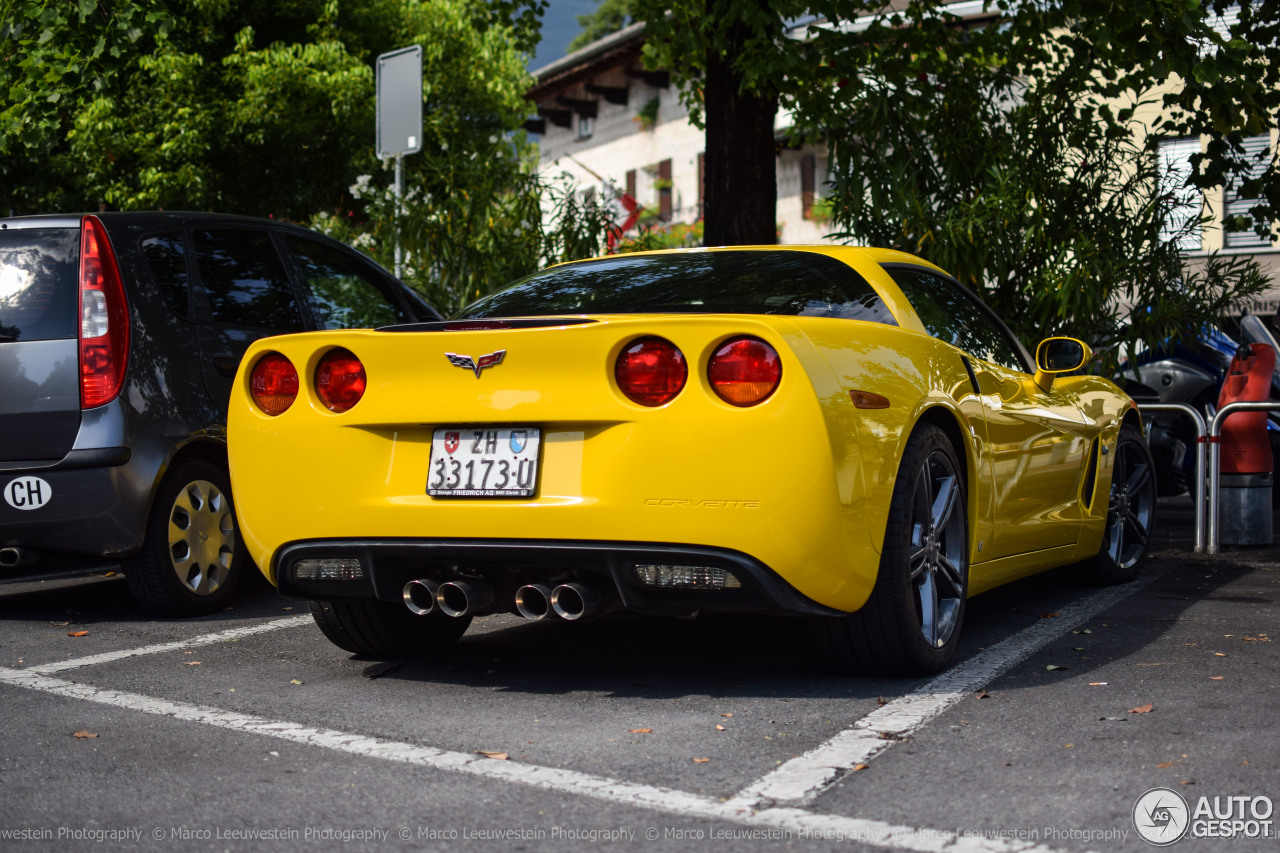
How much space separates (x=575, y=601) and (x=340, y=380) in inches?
37.5

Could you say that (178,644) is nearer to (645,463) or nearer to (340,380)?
(340,380)

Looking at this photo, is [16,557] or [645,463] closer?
[645,463]

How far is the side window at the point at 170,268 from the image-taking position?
235 inches

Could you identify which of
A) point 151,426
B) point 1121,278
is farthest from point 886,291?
point 1121,278

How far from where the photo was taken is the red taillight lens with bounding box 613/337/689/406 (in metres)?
3.86

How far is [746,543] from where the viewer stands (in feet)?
12.5

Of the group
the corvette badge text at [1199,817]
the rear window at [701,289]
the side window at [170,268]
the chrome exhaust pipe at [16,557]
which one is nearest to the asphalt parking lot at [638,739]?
the corvette badge text at [1199,817]

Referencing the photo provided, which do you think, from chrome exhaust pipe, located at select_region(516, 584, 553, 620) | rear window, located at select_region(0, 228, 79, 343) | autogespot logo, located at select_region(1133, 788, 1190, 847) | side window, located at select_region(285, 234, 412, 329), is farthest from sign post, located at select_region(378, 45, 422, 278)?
autogespot logo, located at select_region(1133, 788, 1190, 847)

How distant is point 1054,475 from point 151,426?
135 inches

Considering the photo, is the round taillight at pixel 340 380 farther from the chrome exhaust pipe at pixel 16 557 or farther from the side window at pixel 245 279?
the side window at pixel 245 279

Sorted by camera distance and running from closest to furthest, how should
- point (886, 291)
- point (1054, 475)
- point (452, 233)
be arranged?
point (886, 291) < point (1054, 475) < point (452, 233)

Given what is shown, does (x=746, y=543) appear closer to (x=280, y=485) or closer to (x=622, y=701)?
(x=622, y=701)

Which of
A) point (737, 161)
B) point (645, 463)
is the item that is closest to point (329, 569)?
point (645, 463)

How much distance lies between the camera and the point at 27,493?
216 inches
